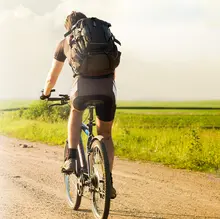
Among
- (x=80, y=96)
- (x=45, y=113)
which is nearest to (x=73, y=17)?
(x=80, y=96)

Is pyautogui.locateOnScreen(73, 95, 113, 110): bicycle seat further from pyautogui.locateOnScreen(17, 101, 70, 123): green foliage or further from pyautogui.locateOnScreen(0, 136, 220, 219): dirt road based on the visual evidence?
Answer: pyautogui.locateOnScreen(17, 101, 70, 123): green foliage

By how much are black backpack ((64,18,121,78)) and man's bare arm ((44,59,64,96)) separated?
1.35ft

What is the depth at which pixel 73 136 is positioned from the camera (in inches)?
207

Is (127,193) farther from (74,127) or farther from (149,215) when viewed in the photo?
(74,127)

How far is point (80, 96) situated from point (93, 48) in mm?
493

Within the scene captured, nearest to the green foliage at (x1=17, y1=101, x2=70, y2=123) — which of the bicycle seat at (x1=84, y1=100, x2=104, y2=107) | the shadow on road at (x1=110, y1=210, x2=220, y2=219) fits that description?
the shadow on road at (x1=110, y1=210, x2=220, y2=219)

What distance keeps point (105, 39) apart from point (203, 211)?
2493 millimetres

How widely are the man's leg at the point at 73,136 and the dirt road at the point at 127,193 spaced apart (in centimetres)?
A: 66

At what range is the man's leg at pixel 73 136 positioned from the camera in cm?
512

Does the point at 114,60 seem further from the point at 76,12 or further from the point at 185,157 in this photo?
the point at 185,157

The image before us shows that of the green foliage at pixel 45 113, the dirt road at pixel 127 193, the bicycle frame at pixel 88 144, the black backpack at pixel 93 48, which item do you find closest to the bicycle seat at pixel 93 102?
the bicycle frame at pixel 88 144

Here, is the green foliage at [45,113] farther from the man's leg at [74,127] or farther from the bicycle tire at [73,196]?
the man's leg at [74,127]

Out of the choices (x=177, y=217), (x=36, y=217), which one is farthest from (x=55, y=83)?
(x=177, y=217)

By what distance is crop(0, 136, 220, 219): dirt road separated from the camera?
5730mm
